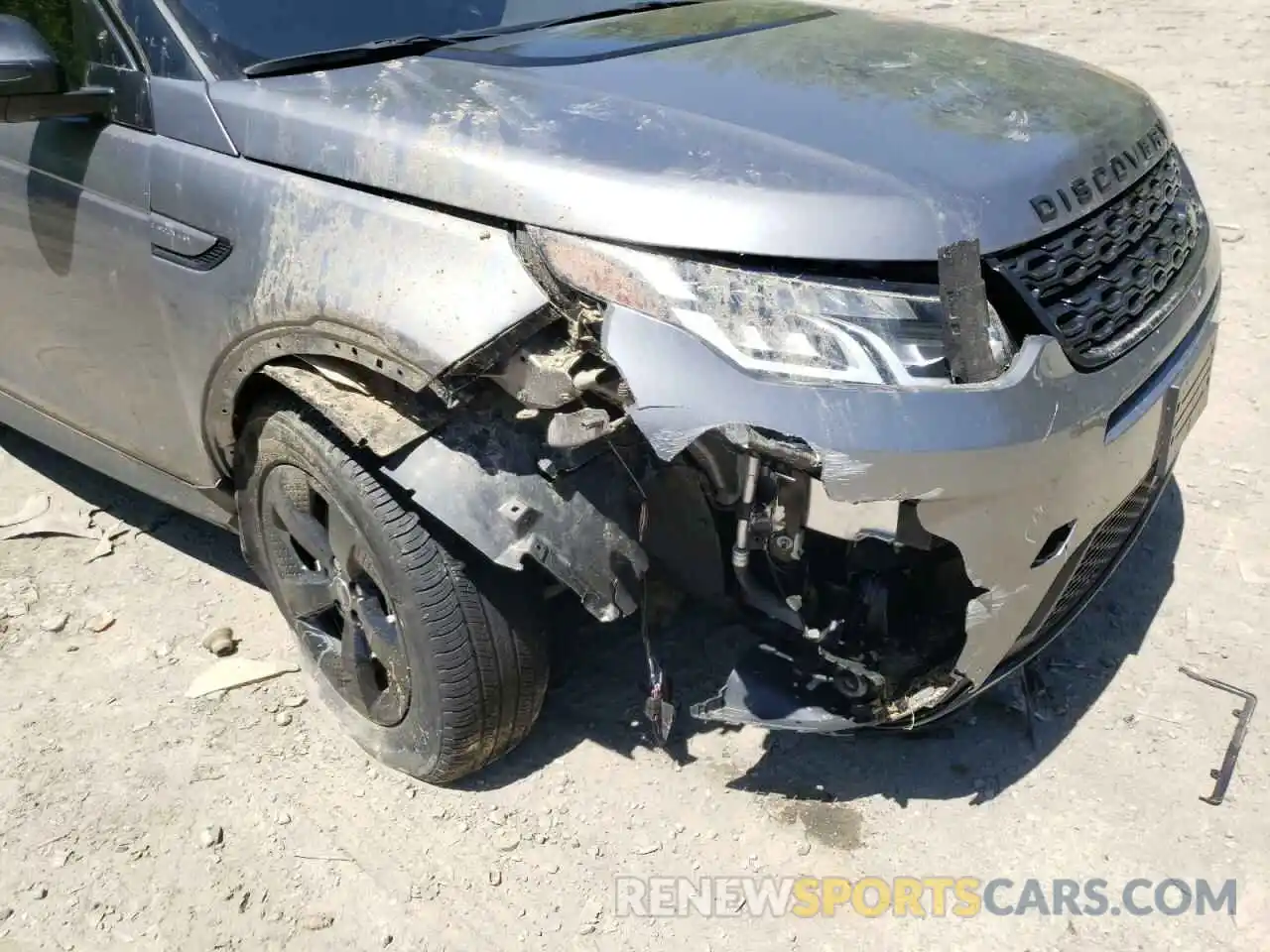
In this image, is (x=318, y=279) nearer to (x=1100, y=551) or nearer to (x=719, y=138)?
(x=719, y=138)

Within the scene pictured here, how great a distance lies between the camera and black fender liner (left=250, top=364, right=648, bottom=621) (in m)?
2.03

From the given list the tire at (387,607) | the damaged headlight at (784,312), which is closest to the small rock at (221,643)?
the tire at (387,607)

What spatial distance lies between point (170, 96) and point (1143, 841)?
8.31 ft

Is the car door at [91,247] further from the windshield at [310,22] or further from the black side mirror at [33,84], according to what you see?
the windshield at [310,22]

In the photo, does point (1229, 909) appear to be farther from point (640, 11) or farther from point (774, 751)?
point (640, 11)

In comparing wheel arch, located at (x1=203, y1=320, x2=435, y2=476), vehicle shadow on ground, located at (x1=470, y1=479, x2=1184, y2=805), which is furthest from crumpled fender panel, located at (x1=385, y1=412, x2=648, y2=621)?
vehicle shadow on ground, located at (x1=470, y1=479, x2=1184, y2=805)

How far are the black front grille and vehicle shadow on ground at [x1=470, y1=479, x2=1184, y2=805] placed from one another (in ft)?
3.27

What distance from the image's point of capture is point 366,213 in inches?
79.5

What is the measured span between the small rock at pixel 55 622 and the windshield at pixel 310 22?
1713mm

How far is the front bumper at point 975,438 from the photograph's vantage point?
5.64 ft

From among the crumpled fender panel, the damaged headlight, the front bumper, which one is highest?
the damaged headlight

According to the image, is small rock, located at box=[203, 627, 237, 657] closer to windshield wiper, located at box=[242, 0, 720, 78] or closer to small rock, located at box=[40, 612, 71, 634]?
small rock, located at box=[40, 612, 71, 634]

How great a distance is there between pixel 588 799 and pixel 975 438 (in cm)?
129

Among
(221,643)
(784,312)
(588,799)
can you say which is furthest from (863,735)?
(221,643)
